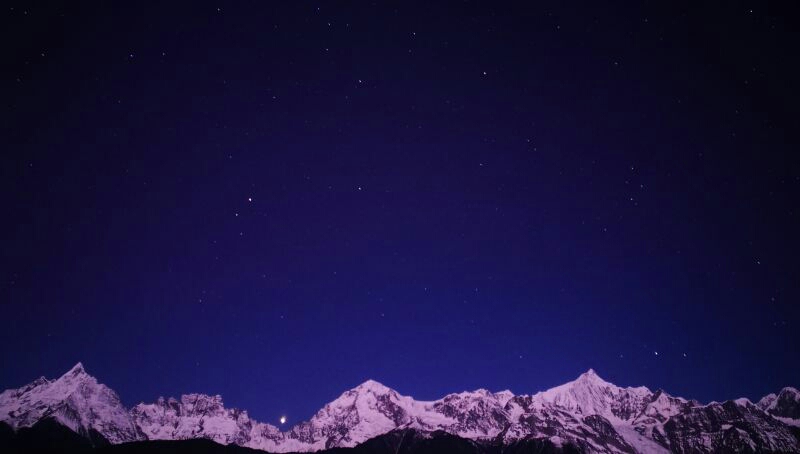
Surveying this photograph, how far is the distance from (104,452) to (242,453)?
5235cm

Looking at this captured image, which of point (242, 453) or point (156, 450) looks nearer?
point (156, 450)

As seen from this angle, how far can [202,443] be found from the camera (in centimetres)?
19775

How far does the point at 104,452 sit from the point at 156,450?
16986 mm

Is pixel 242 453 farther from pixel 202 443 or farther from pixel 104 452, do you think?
pixel 104 452

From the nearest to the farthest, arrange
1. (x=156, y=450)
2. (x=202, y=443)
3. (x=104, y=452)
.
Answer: (x=104, y=452), (x=156, y=450), (x=202, y=443)

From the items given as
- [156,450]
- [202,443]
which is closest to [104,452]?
[156,450]

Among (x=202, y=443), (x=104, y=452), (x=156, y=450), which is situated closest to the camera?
(x=104, y=452)

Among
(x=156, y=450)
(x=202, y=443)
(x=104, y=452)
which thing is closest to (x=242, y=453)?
(x=202, y=443)

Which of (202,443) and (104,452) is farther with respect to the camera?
(202,443)

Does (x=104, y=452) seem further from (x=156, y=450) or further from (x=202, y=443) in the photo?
(x=202, y=443)

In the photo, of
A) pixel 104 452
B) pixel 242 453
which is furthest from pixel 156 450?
pixel 242 453

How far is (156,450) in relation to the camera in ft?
568

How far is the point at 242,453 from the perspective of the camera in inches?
7820

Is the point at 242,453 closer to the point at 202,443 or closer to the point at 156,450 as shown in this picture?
the point at 202,443
